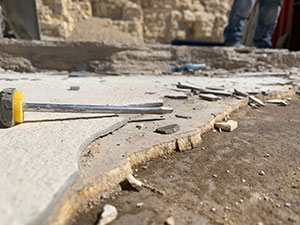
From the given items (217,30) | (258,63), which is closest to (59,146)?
(258,63)

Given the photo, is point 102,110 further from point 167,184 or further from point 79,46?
point 79,46

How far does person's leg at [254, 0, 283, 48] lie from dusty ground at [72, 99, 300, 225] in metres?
4.99

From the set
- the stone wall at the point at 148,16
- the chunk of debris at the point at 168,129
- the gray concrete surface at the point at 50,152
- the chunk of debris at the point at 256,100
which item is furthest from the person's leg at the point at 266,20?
the stone wall at the point at 148,16

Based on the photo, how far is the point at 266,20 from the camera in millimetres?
5281

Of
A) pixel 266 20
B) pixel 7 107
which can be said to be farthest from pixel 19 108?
pixel 266 20

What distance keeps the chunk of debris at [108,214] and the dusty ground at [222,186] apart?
18 mm

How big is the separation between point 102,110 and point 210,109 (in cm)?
86

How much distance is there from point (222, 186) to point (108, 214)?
18.1 inches

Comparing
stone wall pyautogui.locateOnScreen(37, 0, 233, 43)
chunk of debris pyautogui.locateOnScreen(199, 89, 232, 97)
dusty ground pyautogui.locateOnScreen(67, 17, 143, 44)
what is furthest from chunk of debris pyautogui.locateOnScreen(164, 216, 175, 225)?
stone wall pyautogui.locateOnScreen(37, 0, 233, 43)

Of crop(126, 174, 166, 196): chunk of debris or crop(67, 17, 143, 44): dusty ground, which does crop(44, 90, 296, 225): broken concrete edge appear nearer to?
crop(126, 174, 166, 196): chunk of debris

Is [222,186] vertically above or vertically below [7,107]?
below

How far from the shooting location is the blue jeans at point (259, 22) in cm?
510

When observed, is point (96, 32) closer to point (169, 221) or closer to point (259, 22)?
point (259, 22)

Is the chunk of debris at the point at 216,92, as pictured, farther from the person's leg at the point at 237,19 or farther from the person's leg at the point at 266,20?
the person's leg at the point at 266,20
